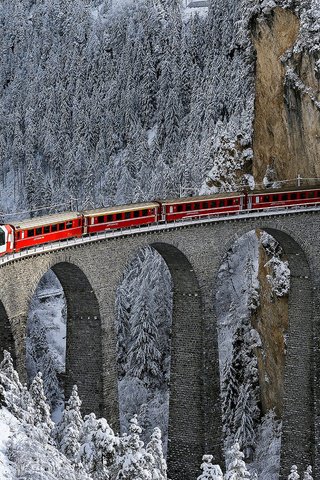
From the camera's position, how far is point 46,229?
3681 centimetres

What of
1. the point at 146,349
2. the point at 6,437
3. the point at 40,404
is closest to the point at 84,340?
the point at 40,404

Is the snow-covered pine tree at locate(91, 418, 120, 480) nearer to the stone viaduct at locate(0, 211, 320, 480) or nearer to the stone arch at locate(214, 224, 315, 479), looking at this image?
the stone viaduct at locate(0, 211, 320, 480)

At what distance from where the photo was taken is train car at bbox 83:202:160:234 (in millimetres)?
39531

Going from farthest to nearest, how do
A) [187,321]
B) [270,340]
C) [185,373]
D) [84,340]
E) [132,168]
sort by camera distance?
[132,168] → [270,340] → [187,321] → [185,373] → [84,340]

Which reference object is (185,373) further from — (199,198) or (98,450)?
(98,450)

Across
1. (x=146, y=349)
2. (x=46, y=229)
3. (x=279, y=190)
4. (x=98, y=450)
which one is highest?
(x=279, y=190)

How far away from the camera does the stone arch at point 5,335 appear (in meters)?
33.9

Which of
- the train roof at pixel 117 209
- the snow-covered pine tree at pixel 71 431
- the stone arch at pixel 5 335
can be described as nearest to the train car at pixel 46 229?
the train roof at pixel 117 209

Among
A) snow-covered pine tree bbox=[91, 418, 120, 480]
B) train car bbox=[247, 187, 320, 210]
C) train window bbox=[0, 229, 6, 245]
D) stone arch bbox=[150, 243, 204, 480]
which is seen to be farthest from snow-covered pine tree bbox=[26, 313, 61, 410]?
snow-covered pine tree bbox=[91, 418, 120, 480]

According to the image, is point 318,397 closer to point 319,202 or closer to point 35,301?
point 319,202

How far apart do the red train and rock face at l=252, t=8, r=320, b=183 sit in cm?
764

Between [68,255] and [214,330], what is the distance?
37.6 feet

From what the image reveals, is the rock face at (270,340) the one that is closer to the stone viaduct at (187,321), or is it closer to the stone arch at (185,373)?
the stone viaduct at (187,321)

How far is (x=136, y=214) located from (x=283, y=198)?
1118 centimetres
